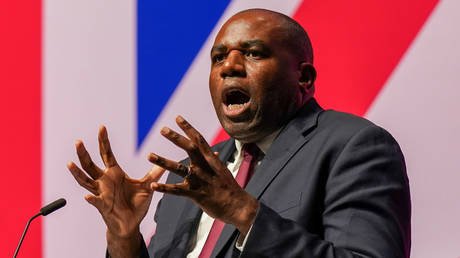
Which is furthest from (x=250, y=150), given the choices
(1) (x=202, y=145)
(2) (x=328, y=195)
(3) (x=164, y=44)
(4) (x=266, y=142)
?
(3) (x=164, y=44)

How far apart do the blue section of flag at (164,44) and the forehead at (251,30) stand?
0.71 metres

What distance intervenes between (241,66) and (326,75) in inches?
26.1

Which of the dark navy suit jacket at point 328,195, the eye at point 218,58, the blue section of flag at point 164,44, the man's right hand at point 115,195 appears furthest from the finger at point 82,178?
the blue section of flag at point 164,44

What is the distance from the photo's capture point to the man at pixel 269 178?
176 centimetres

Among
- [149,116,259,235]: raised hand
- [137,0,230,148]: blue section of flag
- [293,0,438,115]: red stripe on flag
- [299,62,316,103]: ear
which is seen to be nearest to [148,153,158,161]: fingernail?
[149,116,259,235]: raised hand

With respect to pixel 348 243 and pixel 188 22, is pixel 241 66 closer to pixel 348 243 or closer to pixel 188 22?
pixel 348 243

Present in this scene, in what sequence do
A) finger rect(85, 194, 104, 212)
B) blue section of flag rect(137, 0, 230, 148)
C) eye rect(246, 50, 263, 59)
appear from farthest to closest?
blue section of flag rect(137, 0, 230, 148) → eye rect(246, 50, 263, 59) → finger rect(85, 194, 104, 212)

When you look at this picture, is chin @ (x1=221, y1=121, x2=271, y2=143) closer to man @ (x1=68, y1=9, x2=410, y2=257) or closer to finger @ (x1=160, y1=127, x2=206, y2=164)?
man @ (x1=68, y1=9, x2=410, y2=257)

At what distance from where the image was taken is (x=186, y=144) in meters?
1.67

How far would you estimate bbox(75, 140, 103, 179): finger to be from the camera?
203 centimetres

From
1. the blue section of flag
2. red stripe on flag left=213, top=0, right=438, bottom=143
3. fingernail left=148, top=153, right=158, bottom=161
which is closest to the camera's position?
fingernail left=148, top=153, right=158, bottom=161

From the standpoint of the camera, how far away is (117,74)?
10.3ft

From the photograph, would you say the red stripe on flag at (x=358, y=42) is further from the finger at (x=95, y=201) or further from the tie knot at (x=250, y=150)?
the finger at (x=95, y=201)
